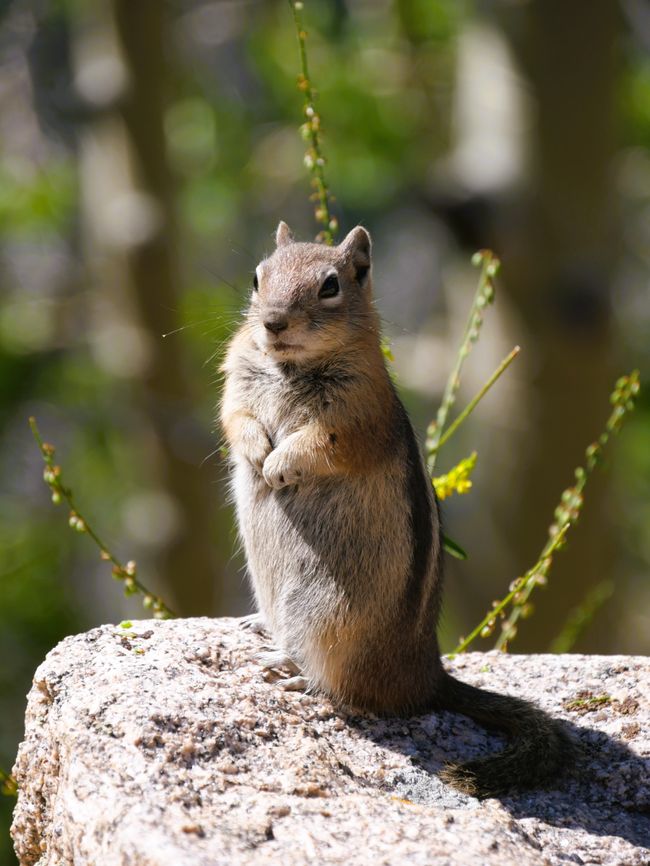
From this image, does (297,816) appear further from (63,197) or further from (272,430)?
(63,197)

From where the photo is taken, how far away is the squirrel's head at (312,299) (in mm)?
3727

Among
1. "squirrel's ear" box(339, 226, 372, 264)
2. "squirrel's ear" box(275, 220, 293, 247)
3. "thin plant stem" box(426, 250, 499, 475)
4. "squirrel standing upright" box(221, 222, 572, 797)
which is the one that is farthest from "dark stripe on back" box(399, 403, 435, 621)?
"squirrel's ear" box(275, 220, 293, 247)

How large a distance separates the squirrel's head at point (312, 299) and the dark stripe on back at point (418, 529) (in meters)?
0.42

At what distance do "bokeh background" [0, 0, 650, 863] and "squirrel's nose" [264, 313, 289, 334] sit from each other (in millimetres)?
576

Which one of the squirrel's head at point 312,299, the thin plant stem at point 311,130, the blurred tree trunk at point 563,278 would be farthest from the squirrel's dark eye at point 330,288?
the blurred tree trunk at point 563,278

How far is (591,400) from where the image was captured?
29.9 feet

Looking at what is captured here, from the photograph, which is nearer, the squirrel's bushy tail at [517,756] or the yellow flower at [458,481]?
the squirrel's bushy tail at [517,756]

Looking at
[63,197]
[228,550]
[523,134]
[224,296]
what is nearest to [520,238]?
[523,134]

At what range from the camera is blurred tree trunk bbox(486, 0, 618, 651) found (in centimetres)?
890

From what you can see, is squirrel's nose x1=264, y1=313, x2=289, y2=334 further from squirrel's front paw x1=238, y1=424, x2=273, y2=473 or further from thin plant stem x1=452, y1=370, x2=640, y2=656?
thin plant stem x1=452, y1=370, x2=640, y2=656

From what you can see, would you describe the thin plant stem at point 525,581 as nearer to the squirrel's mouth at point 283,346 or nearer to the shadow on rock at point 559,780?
the shadow on rock at point 559,780

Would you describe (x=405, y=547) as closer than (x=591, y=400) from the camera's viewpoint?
Yes

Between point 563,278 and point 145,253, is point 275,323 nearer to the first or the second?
point 563,278

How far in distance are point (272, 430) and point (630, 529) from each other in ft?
33.1
